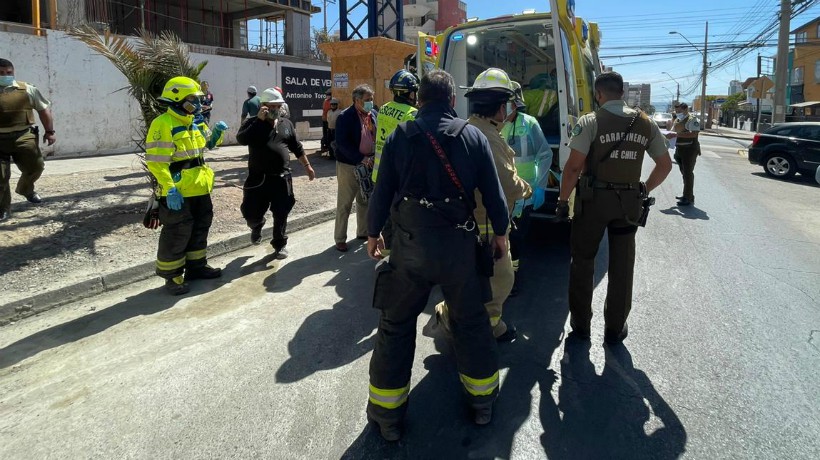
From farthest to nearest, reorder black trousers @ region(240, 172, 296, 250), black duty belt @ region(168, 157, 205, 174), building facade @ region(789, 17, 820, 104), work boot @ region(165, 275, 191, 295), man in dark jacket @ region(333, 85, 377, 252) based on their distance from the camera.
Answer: building facade @ region(789, 17, 820, 104)
black trousers @ region(240, 172, 296, 250)
man in dark jacket @ region(333, 85, 377, 252)
work boot @ region(165, 275, 191, 295)
black duty belt @ region(168, 157, 205, 174)

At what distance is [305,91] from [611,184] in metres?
15.7

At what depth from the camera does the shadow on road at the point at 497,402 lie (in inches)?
99.3

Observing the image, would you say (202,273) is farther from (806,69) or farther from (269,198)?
(806,69)

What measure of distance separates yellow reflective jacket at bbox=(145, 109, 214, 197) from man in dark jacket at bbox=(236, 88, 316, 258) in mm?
671

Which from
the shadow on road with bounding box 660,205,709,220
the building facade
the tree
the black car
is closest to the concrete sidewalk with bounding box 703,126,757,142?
the building facade

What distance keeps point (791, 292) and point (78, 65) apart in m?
13.7

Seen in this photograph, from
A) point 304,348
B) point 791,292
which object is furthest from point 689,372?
point 304,348

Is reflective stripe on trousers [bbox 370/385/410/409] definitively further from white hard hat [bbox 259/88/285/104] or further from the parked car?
the parked car

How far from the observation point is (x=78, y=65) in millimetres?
11586

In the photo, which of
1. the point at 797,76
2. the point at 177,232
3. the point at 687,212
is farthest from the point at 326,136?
the point at 797,76

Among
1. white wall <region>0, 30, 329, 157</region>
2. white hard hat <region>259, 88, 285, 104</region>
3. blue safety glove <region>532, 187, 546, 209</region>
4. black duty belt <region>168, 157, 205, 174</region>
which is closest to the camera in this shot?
blue safety glove <region>532, 187, 546, 209</region>

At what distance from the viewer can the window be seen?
4578 centimetres

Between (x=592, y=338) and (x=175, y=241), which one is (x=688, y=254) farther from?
(x=175, y=241)

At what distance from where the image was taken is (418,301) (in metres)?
2.57
